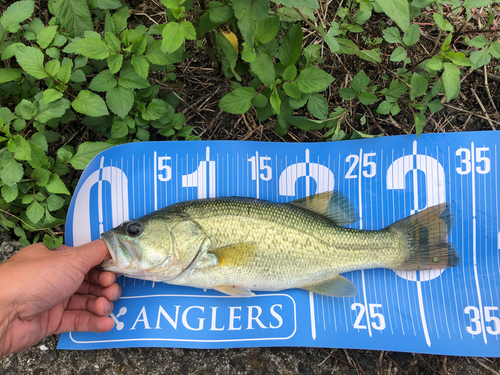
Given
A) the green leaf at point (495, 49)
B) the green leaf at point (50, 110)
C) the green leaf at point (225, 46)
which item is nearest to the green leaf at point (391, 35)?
the green leaf at point (495, 49)

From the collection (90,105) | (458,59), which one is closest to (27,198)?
(90,105)

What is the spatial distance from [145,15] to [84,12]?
76 centimetres

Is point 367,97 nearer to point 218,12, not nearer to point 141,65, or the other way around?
point 218,12

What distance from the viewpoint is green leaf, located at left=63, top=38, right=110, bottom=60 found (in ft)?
7.15

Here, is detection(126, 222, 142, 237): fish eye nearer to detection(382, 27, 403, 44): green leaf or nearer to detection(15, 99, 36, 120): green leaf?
detection(15, 99, 36, 120): green leaf

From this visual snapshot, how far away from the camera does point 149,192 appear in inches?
108

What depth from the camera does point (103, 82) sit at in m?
2.35

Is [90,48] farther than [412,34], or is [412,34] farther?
[412,34]

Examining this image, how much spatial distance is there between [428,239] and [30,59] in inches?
126

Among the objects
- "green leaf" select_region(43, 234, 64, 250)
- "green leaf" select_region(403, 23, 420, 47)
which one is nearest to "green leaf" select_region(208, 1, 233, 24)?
"green leaf" select_region(403, 23, 420, 47)

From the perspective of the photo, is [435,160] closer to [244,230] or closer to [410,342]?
[410,342]

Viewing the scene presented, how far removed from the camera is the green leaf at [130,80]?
7.66 feet

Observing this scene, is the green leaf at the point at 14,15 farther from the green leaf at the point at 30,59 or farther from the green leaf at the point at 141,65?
the green leaf at the point at 141,65

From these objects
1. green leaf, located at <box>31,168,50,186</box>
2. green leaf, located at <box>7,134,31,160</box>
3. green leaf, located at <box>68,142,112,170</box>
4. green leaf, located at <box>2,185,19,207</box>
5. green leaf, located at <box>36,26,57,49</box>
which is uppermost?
green leaf, located at <box>36,26,57,49</box>
